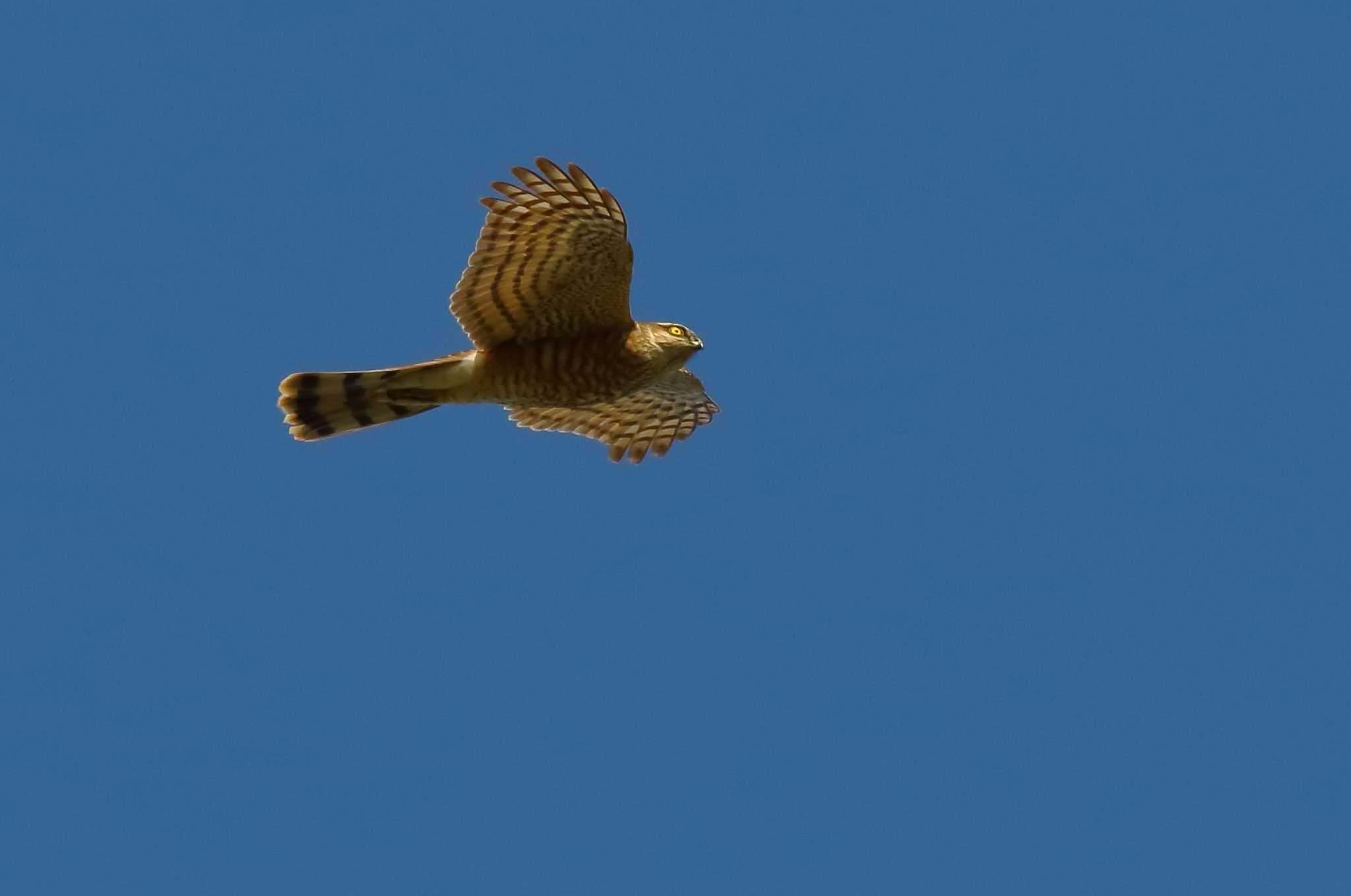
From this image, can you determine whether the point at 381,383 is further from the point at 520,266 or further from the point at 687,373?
the point at 687,373

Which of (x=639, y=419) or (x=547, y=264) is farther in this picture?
(x=639, y=419)

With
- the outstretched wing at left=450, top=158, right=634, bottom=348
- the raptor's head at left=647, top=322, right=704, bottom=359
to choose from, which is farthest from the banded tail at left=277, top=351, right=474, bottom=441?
the raptor's head at left=647, top=322, right=704, bottom=359

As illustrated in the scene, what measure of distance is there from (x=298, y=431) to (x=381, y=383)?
831 millimetres

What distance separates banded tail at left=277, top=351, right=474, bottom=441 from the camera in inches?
568

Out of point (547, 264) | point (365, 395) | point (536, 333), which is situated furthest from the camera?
point (365, 395)

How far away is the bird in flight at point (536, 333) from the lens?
13.7m

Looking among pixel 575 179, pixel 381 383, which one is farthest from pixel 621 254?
pixel 381 383

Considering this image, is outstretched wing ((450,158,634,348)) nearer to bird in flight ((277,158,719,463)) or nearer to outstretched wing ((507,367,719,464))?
bird in flight ((277,158,719,463))

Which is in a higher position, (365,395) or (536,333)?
(536,333)

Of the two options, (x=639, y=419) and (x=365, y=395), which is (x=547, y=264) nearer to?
(x=365, y=395)

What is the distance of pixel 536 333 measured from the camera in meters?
14.5

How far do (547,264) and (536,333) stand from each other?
0.70 meters

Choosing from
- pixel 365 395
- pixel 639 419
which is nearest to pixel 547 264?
pixel 365 395

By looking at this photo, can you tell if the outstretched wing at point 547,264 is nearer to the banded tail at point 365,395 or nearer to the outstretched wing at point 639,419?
the banded tail at point 365,395
